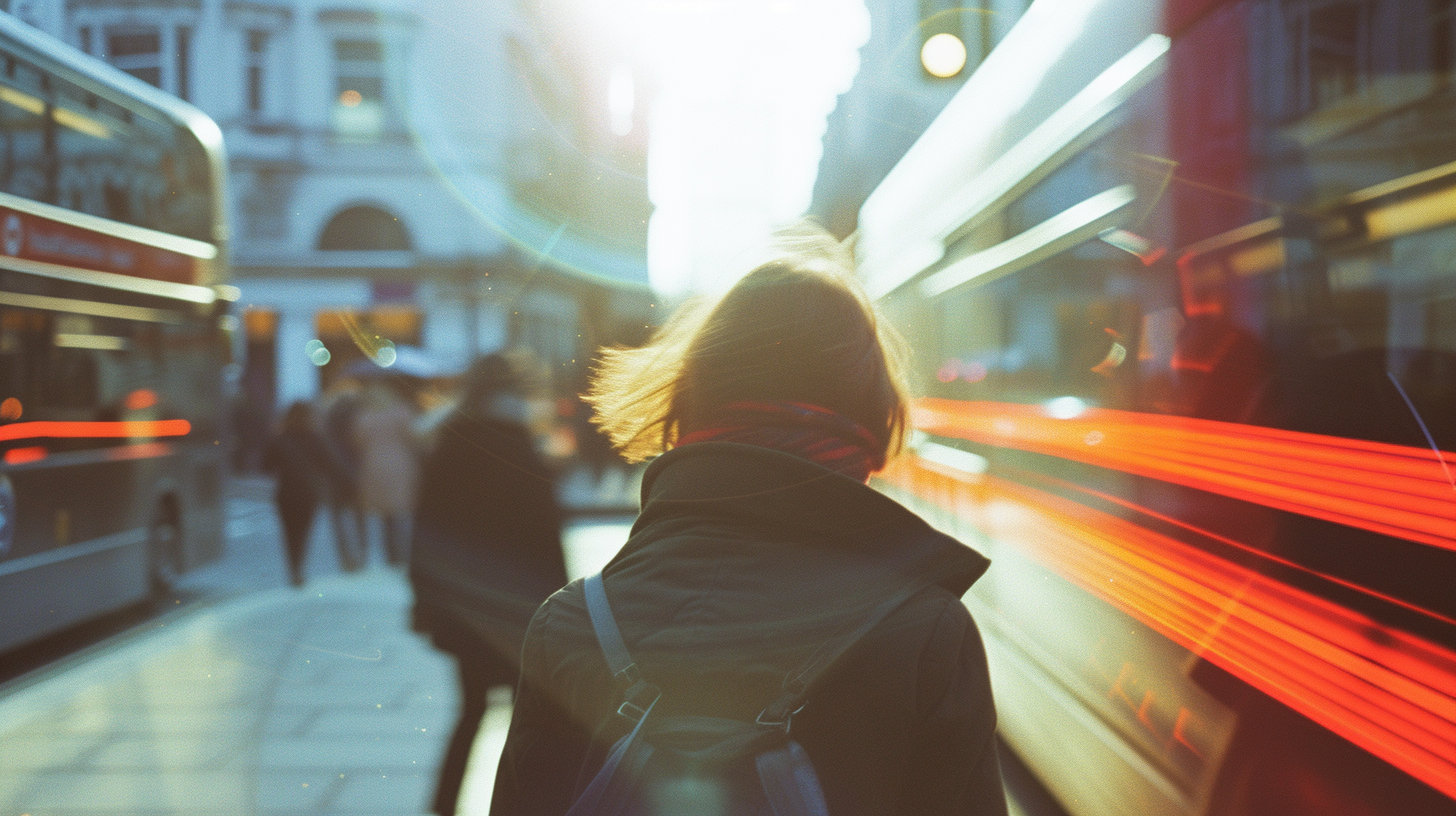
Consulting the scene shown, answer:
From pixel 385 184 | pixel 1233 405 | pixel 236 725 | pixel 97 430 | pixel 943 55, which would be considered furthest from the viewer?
pixel 385 184

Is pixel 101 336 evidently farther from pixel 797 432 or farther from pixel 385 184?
pixel 385 184

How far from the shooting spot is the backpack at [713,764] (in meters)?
1.03

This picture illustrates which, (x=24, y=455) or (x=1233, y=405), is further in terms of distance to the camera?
(x=24, y=455)

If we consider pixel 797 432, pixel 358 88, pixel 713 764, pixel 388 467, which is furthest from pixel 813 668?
pixel 358 88

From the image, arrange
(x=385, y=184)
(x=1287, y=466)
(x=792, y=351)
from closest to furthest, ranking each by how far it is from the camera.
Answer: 1. (x=792, y=351)
2. (x=1287, y=466)
3. (x=385, y=184)

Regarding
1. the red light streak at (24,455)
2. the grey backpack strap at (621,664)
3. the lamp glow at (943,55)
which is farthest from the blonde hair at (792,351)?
the red light streak at (24,455)

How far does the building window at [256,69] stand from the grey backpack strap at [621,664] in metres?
14.5

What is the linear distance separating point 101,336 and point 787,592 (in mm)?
6591

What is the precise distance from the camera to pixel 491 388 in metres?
3.31

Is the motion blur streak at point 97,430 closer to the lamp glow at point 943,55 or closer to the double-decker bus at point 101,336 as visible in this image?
the double-decker bus at point 101,336

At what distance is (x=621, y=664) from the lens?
1.09m

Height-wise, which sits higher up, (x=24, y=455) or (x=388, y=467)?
(x=24, y=455)

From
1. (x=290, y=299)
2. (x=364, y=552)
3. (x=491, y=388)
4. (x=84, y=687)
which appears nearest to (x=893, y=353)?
(x=491, y=388)

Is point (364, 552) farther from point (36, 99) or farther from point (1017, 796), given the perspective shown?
point (1017, 796)
